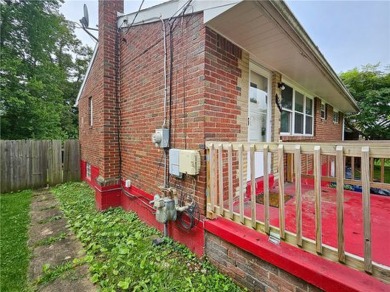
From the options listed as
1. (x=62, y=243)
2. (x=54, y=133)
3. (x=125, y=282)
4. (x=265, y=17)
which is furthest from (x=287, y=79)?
(x=54, y=133)

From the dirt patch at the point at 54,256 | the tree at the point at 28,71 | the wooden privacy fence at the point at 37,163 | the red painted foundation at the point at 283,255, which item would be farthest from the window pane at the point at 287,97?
the tree at the point at 28,71

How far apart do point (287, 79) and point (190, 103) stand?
11.2 ft

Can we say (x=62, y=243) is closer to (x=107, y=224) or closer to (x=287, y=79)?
(x=107, y=224)

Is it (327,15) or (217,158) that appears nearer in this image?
(217,158)

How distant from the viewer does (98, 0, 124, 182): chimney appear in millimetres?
4824

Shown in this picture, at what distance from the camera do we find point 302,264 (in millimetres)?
1862

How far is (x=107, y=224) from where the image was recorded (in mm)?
4125

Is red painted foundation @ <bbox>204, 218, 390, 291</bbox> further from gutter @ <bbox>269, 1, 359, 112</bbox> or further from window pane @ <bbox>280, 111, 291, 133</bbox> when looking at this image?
window pane @ <bbox>280, 111, 291, 133</bbox>

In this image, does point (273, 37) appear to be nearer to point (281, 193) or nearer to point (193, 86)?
point (193, 86)

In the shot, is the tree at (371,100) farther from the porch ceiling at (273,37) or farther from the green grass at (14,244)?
the green grass at (14,244)

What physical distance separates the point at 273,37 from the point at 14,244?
5409 mm

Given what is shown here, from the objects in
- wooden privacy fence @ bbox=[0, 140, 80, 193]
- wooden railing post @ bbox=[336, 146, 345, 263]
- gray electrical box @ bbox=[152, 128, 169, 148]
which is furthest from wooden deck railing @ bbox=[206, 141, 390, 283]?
wooden privacy fence @ bbox=[0, 140, 80, 193]

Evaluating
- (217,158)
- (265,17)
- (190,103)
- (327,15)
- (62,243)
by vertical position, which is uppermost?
(327,15)

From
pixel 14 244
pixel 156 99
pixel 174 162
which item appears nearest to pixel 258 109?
pixel 156 99
